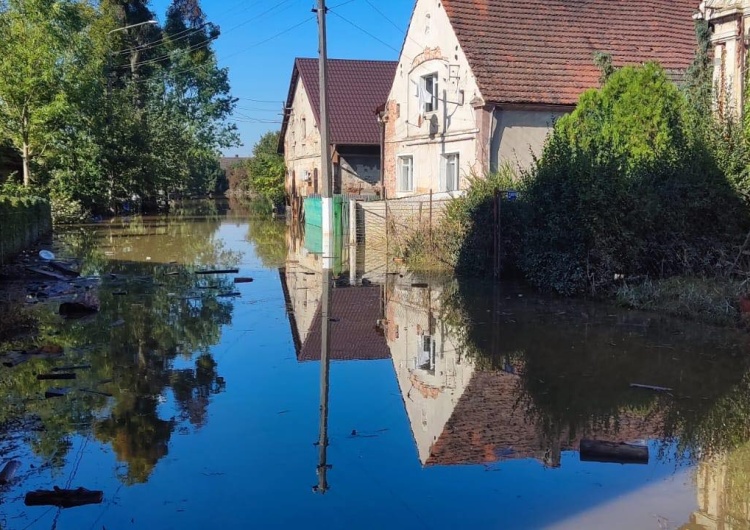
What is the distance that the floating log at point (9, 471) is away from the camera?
18.2 ft

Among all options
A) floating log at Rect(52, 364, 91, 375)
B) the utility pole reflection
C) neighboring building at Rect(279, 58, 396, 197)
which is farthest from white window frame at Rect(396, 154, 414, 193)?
floating log at Rect(52, 364, 91, 375)

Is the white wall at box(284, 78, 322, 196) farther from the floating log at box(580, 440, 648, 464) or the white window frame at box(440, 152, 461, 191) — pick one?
the floating log at box(580, 440, 648, 464)

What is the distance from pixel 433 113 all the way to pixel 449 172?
2.06 meters

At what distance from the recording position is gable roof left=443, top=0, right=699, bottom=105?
21531 millimetres

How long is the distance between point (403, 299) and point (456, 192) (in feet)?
31.5

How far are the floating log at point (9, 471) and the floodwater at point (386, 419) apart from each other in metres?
0.08

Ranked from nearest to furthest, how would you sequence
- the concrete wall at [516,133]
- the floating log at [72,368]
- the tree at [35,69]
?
the floating log at [72,368]
the concrete wall at [516,133]
the tree at [35,69]

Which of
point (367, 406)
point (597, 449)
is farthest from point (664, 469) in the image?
point (367, 406)

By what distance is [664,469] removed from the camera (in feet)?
19.2

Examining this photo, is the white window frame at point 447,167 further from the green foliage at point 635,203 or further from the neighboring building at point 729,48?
the neighboring building at point 729,48

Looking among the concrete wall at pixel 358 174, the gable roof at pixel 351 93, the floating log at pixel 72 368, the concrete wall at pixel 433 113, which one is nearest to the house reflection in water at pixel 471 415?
the floating log at pixel 72 368

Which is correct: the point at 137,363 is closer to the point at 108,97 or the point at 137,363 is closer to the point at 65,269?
the point at 65,269

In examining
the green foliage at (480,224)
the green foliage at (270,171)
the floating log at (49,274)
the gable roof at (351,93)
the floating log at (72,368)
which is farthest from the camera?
the green foliage at (270,171)

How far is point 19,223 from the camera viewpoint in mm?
19453
